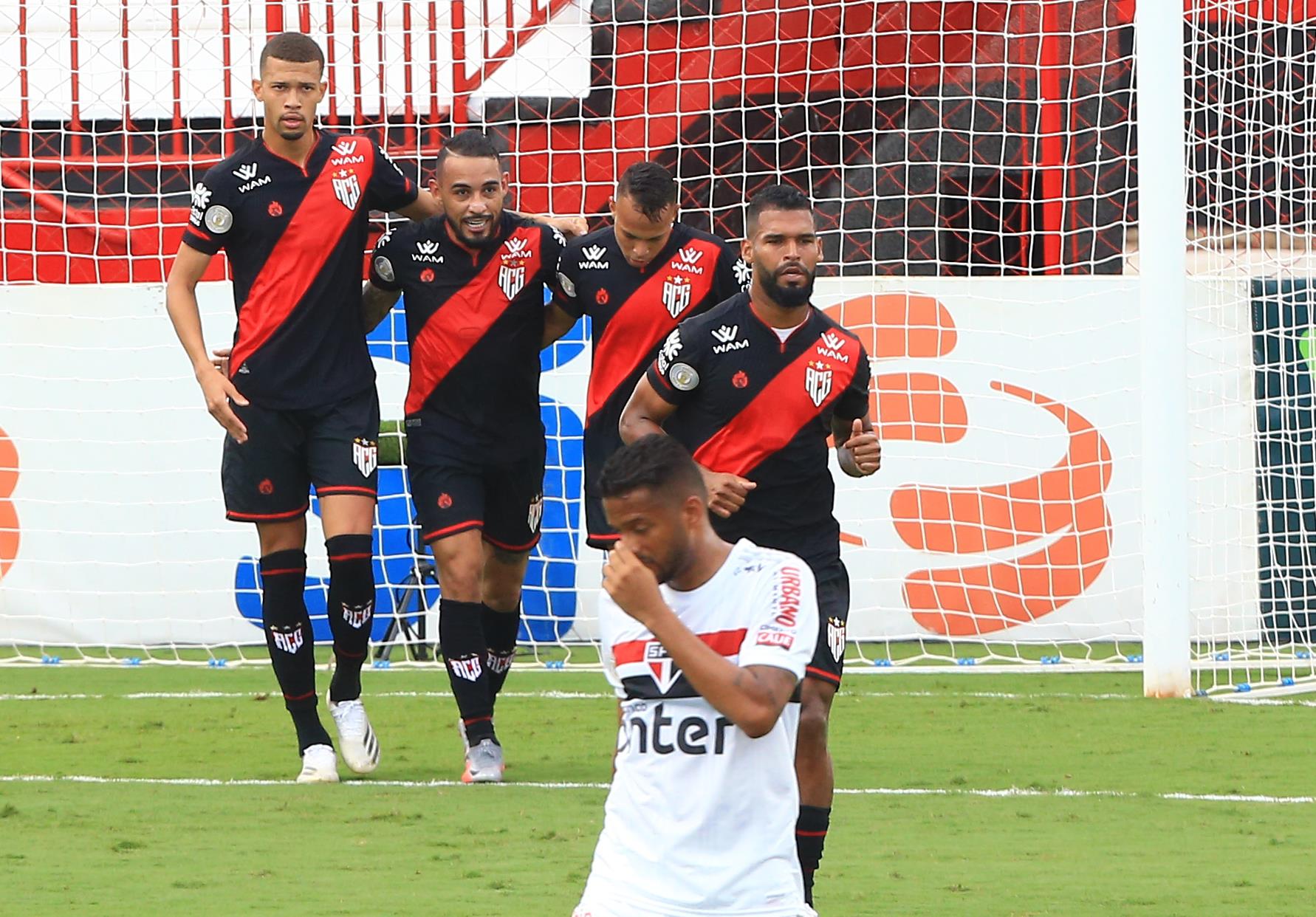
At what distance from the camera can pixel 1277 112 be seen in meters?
10.3

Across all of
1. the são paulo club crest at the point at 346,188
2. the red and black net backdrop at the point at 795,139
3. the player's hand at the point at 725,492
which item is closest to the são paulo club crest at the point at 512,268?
the são paulo club crest at the point at 346,188

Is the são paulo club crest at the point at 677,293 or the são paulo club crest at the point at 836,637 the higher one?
the são paulo club crest at the point at 677,293

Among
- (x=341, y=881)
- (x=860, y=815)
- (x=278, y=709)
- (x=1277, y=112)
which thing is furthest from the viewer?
(x=1277, y=112)

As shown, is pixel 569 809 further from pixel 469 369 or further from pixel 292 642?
pixel 469 369

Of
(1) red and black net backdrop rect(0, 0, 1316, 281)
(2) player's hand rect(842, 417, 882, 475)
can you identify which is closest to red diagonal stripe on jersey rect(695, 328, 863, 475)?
(2) player's hand rect(842, 417, 882, 475)

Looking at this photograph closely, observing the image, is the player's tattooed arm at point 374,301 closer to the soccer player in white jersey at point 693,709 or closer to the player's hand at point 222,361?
the player's hand at point 222,361

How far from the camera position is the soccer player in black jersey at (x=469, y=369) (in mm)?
7023

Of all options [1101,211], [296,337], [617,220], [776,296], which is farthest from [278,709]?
[1101,211]

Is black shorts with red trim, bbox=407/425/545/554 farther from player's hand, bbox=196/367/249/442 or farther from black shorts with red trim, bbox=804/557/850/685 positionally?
black shorts with red trim, bbox=804/557/850/685

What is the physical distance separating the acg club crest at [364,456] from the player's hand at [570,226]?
1.07m

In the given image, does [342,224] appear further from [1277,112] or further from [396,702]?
[1277,112]

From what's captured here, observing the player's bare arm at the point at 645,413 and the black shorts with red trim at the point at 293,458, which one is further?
the black shorts with red trim at the point at 293,458

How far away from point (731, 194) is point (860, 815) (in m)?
7.05

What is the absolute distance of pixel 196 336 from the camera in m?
6.84
